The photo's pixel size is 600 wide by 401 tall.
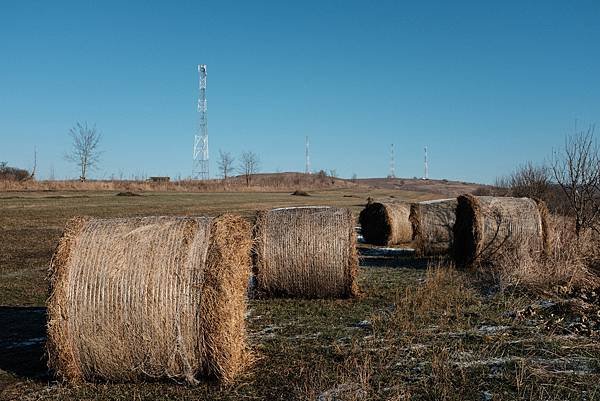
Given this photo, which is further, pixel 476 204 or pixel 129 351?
pixel 476 204

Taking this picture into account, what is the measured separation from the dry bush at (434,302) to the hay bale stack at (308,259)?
1.03 metres

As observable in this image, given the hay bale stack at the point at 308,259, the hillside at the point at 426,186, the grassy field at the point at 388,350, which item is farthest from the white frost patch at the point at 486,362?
the hillside at the point at 426,186

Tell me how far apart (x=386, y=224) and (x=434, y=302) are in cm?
947

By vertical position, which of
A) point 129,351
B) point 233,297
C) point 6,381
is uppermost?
point 233,297

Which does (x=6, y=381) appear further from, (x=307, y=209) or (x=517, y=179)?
(x=517, y=179)

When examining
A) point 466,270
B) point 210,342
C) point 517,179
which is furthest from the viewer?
point 517,179

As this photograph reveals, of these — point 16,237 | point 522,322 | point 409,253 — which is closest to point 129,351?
point 522,322

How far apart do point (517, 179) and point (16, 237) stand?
930 inches

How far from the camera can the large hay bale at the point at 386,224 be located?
60.0 ft

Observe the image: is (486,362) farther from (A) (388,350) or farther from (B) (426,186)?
(B) (426,186)

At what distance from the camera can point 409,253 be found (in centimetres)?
1642

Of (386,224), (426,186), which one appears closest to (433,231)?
(386,224)

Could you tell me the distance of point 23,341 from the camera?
7.28 meters

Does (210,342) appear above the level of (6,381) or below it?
above
